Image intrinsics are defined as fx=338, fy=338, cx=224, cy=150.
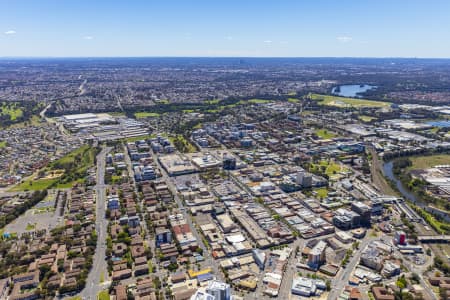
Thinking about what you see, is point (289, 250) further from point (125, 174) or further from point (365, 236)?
point (125, 174)

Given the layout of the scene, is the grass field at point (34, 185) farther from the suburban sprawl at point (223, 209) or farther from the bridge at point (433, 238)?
the bridge at point (433, 238)

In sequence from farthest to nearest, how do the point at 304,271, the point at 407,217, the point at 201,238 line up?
the point at 407,217 → the point at 201,238 → the point at 304,271

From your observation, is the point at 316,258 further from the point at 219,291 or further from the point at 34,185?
the point at 34,185

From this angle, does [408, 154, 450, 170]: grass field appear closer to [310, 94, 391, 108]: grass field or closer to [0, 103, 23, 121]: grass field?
[310, 94, 391, 108]: grass field

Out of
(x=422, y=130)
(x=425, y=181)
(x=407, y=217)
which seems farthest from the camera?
(x=422, y=130)

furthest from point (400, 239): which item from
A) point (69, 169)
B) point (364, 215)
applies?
point (69, 169)

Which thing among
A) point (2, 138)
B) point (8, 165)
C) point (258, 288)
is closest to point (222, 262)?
point (258, 288)

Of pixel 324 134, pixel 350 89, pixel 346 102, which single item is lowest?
pixel 324 134

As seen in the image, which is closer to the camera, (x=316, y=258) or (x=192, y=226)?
(x=316, y=258)
